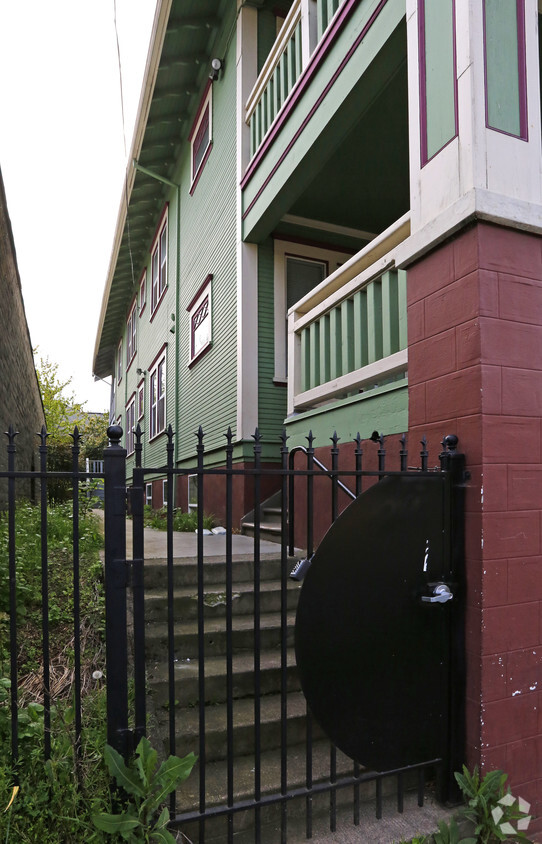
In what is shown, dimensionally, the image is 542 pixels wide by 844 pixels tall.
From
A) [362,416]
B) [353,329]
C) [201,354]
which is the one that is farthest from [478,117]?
[201,354]

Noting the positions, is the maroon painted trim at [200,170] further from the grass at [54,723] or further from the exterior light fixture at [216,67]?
the grass at [54,723]

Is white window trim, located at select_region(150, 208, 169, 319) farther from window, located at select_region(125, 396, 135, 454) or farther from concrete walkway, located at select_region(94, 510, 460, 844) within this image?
concrete walkway, located at select_region(94, 510, 460, 844)

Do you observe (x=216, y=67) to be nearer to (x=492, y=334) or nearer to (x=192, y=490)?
(x=192, y=490)

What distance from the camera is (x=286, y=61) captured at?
6.21m

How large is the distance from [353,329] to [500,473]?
222 cm

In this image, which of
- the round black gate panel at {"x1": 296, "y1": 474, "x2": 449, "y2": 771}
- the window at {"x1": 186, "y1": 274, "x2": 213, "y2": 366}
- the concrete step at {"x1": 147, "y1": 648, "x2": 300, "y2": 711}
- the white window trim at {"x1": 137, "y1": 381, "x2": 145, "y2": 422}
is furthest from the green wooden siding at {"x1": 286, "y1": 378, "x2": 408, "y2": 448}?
the white window trim at {"x1": 137, "y1": 381, "x2": 145, "y2": 422}

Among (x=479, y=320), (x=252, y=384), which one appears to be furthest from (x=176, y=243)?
(x=479, y=320)

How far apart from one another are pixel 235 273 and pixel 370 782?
20.6ft

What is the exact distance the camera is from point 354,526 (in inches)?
104

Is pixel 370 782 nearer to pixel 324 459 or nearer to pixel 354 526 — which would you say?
pixel 354 526

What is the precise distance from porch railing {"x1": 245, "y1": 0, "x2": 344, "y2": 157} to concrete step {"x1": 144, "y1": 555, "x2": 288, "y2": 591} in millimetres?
4784

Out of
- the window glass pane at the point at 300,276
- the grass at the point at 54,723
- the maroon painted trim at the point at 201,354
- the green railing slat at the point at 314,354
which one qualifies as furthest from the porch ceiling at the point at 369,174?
the grass at the point at 54,723

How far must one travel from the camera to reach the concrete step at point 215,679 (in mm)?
3121

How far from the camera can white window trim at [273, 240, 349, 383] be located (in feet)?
24.3
